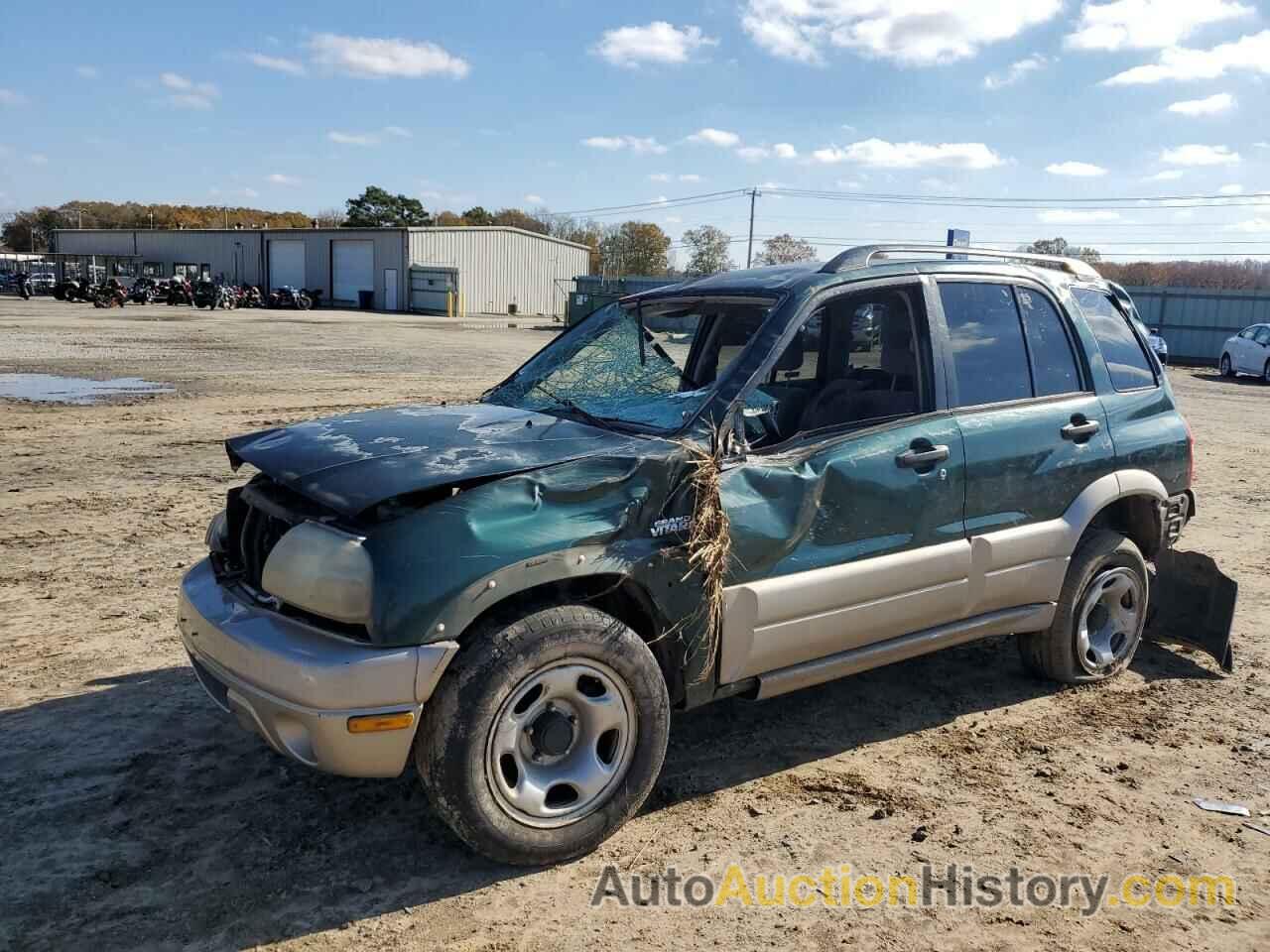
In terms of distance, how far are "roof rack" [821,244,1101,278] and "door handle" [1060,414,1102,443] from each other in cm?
82

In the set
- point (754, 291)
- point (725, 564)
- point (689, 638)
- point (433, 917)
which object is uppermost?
point (754, 291)

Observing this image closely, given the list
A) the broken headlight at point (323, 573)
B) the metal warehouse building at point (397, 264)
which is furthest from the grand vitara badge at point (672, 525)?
the metal warehouse building at point (397, 264)

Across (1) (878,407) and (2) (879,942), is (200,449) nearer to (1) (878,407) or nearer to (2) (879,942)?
(1) (878,407)

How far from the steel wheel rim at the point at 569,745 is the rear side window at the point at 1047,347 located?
2.55m

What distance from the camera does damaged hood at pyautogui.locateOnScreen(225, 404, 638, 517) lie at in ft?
10.3

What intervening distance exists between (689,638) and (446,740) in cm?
89

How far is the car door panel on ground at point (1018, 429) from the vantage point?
4258 mm

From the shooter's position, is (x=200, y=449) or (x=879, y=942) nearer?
(x=879, y=942)

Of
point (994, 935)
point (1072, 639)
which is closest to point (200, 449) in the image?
point (1072, 639)

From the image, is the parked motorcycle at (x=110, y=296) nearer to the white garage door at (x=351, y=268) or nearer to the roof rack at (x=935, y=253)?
the white garage door at (x=351, y=268)

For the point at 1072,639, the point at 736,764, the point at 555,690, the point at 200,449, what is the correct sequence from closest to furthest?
1. the point at 555,690
2. the point at 736,764
3. the point at 1072,639
4. the point at 200,449

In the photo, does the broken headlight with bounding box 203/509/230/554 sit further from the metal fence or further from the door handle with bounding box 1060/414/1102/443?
the metal fence

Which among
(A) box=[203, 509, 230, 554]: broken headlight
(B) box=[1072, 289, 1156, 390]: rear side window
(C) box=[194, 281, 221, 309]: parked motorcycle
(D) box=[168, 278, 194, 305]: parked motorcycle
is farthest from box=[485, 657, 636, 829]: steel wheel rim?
(D) box=[168, 278, 194, 305]: parked motorcycle

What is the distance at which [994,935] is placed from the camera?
9.84 ft
